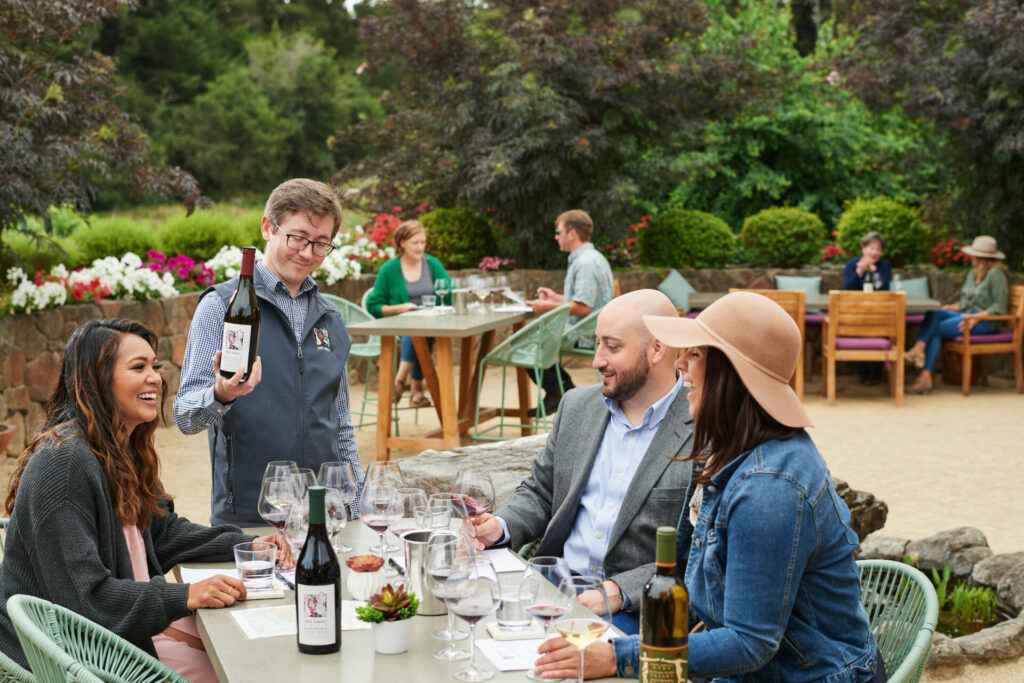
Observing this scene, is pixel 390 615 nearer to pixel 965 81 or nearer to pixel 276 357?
pixel 276 357

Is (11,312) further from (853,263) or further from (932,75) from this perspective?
(932,75)

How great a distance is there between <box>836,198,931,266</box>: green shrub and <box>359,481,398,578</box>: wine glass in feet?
38.3

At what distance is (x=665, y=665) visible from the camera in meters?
2.04

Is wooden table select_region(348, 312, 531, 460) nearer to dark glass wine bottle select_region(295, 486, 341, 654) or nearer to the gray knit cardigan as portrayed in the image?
the gray knit cardigan

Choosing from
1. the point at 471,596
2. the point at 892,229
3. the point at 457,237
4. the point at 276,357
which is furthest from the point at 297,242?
the point at 892,229

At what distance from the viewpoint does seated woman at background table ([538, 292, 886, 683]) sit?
222 centimetres

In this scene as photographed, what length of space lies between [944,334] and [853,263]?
111 cm

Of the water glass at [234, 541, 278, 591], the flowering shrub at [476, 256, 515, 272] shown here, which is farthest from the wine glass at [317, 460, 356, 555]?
the flowering shrub at [476, 256, 515, 272]

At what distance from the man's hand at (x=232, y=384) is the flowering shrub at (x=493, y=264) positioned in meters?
10.1

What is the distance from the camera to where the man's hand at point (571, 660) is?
85.9 inches

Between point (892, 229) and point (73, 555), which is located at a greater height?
point (892, 229)

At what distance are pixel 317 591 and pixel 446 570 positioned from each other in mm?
257

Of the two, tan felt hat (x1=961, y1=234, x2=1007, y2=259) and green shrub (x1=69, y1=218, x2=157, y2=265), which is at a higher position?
green shrub (x1=69, y1=218, x2=157, y2=265)

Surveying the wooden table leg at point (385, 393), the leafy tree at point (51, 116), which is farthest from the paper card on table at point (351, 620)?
the leafy tree at point (51, 116)
